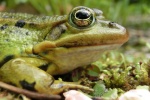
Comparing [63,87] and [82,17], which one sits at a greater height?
[82,17]

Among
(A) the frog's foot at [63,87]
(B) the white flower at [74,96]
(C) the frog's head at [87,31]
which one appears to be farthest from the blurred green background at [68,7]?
(B) the white flower at [74,96]

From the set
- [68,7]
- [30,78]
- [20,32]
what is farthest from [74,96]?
[68,7]

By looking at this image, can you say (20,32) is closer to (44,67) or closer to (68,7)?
(44,67)

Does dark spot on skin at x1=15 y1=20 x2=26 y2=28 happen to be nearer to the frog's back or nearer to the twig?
the frog's back

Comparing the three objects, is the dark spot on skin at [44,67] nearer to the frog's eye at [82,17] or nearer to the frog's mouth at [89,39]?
the frog's mouth at [89,39]

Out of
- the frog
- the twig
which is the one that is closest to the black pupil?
the frog

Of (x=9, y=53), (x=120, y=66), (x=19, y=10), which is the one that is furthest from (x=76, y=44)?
(x=19, y=10)

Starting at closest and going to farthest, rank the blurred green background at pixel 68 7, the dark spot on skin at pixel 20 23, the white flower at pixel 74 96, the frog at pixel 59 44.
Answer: the white flower at pixel 74 96 → the frog at pixel 59 44 → the dark spot on skin at pixel 20 23 → the blurred green background at pixel 68 7
